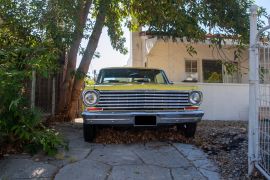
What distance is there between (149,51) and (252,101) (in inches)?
331

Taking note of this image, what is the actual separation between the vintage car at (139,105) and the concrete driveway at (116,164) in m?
0.50

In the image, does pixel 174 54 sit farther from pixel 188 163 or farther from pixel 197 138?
pixel 188 163

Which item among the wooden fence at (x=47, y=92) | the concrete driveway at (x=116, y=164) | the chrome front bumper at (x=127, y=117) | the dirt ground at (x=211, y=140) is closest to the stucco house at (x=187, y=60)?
the wooden fence at (x=47, y=92)

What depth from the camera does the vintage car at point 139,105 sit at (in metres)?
6.41

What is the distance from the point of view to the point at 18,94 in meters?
5.65

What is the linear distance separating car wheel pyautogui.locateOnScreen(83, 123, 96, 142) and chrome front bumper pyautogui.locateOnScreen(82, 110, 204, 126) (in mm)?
274

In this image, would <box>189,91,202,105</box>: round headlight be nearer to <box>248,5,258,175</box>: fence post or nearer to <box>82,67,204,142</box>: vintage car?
<box>82,67,204,142</box>: vintage car

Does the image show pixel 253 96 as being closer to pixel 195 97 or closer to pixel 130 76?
pixel 195 97

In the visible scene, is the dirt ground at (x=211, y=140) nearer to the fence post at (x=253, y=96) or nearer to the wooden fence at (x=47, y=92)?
the fence post at (x=253, y=96)

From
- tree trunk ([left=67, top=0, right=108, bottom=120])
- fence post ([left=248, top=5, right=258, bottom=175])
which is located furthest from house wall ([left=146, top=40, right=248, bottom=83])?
fence post ([left=248, top=5, right=258, bottom=175])

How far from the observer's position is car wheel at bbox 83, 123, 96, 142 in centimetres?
674

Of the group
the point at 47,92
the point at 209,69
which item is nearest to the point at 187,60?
the point at 209,69

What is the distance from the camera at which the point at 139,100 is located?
6527 mm

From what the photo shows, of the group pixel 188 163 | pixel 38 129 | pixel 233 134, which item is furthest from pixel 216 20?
pixel 38 129
